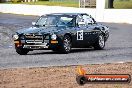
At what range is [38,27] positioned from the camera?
17453 millimetres

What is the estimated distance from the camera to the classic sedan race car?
16766 millimetres

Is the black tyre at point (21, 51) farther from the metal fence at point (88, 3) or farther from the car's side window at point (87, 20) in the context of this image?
the metal fence at point (88, 3)

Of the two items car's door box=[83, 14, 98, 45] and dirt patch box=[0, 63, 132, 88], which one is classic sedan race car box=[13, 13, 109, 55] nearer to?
car's door box=[83, 14, 98, 45]

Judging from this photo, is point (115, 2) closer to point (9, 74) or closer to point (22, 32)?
point (22, 32)

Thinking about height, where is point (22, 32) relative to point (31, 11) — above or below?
above

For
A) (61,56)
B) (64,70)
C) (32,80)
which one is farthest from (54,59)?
(32,80)

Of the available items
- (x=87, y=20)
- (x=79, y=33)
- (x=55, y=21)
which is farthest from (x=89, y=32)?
(x=55, y=21)

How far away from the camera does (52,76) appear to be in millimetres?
10320

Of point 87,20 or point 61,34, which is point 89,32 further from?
point 61,34

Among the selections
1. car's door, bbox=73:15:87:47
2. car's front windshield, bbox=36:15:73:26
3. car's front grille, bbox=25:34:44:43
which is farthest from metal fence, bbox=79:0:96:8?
car's front grille, bbox=25:34:44:43

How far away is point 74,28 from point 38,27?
4.26 ft

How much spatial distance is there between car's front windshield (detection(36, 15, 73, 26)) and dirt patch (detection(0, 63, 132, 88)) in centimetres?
545

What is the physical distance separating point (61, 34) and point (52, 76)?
6.72m

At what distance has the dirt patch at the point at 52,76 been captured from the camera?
8859mm
